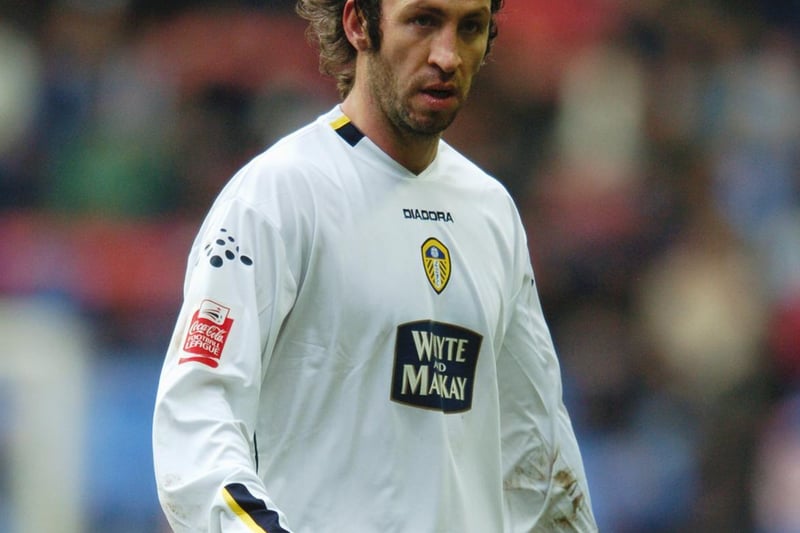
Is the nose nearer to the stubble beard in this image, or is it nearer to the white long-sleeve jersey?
the stubble beard

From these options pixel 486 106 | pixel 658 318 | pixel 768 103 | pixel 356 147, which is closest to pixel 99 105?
pixel 486 106

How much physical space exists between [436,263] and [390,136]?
0.32m

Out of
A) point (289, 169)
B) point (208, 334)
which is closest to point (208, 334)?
point (208, 334)

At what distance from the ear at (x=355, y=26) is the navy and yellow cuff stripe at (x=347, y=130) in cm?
18

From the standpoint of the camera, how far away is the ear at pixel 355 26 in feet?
12.7

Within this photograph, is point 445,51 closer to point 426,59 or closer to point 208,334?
point 426,59

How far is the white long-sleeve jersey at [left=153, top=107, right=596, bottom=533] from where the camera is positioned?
3264 millimetres

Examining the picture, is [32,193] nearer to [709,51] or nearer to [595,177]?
[595,177]

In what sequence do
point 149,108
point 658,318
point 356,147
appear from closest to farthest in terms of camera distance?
1. point 356,147
2. point 658,318
3. point 149,108

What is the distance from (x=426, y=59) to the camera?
372 centimetres

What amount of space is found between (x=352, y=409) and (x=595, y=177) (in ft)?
21.9

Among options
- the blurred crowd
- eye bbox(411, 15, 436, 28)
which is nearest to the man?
eye bbox(411, 15, 436, 28)

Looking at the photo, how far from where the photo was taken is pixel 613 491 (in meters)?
8.38

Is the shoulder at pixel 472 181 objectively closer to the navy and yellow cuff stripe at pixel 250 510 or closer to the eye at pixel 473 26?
the eye at pixel 473 26
